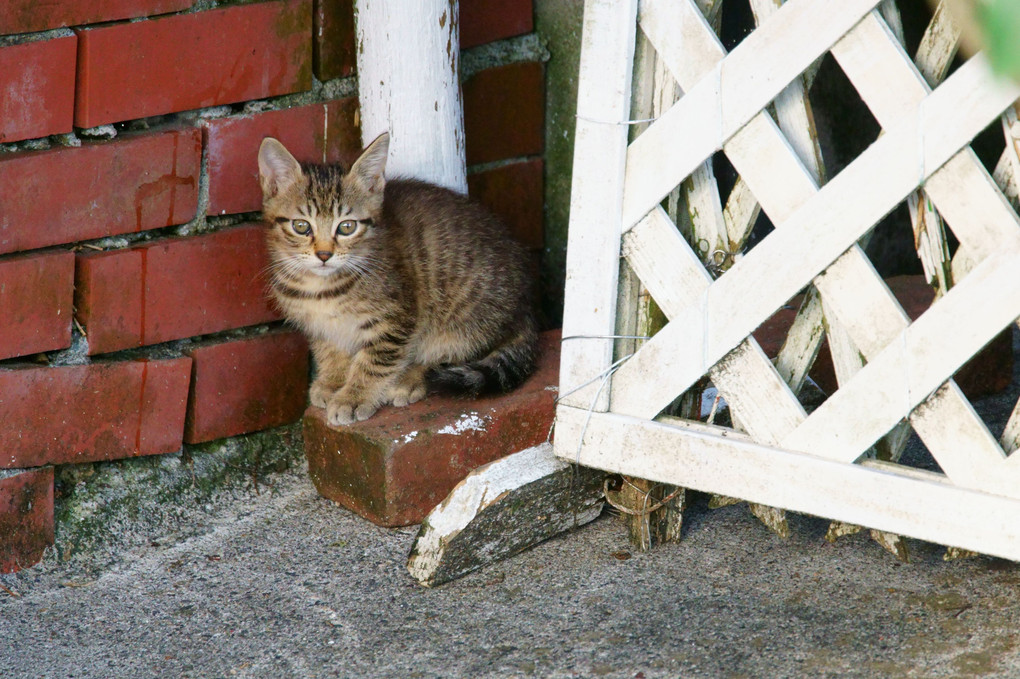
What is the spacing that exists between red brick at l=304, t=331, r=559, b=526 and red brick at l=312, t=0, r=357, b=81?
91cm

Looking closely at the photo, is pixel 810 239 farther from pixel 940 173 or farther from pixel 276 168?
pixel 276 168

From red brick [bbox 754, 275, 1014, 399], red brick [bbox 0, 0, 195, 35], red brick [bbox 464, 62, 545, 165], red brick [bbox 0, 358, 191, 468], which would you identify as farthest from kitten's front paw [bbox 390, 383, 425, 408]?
red brick [bbox 0, 0, 195, 35]

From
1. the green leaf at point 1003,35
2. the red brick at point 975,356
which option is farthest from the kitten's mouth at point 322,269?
the green leaf at point 1003,35

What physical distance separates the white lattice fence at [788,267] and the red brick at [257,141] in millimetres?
905

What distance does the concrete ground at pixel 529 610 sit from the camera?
198cm

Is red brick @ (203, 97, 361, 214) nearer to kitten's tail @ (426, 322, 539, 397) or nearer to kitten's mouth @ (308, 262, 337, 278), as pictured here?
kitten's mouth @ (308, 262, 337, 278)

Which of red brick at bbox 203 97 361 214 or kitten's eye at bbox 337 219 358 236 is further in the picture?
kitten's eye at bbox 337 219 358 236

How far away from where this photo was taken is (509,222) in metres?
3.27

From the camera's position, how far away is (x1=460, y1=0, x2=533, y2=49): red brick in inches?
118

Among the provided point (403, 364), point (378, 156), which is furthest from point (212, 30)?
point (403, 364)

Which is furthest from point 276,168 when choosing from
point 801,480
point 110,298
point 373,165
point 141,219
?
point 801,480

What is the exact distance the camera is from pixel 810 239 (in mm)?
1943

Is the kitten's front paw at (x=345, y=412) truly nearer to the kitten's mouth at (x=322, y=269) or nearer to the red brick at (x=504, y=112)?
the kitten's mouth at (x=322, y=269)

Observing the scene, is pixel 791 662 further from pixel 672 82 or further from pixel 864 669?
pixel 672 82
